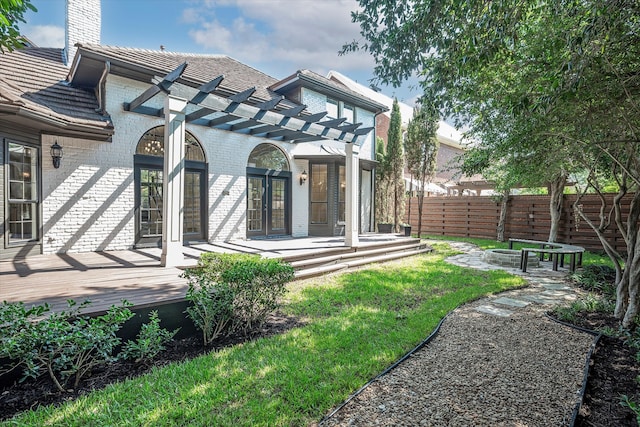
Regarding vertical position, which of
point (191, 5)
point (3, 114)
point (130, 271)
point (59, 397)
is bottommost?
point (59, 397)

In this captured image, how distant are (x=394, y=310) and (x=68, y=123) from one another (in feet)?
23.4

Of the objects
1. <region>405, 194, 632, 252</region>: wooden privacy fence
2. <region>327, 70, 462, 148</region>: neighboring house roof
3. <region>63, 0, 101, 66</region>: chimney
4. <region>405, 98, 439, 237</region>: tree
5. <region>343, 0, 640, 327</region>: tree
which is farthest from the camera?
<region>327, 70, 462, 148</region>: neighboring house roof

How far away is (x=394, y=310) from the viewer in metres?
5.11

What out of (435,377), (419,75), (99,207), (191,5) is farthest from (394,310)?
(191,5)

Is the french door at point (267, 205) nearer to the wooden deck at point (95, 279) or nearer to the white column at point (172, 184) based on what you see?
the wooden deck at point (95, 279)

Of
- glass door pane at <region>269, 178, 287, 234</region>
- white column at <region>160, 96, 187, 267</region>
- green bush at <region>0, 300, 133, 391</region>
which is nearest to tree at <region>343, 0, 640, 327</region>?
white column at <region>160, 96, 187, 267</region>

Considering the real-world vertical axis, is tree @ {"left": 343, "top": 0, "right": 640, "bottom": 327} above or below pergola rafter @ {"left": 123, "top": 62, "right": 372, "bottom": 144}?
below

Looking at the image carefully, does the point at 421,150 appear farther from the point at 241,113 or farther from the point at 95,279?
the point at 95,279

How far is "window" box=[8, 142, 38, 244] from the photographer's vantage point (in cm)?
645

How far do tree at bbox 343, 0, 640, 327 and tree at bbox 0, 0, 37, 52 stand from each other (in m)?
3.26

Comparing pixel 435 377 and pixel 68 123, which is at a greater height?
pixel 68 123

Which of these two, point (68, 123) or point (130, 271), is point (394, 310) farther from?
point (68, 123)

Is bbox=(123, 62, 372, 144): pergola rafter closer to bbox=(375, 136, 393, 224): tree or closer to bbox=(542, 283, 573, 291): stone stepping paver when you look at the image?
bbox=(375, 136, 393, 224): tree

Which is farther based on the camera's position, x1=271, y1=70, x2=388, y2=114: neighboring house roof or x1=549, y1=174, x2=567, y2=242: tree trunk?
x1=549, y1=174, x2=567, y2=242: tree trunk
